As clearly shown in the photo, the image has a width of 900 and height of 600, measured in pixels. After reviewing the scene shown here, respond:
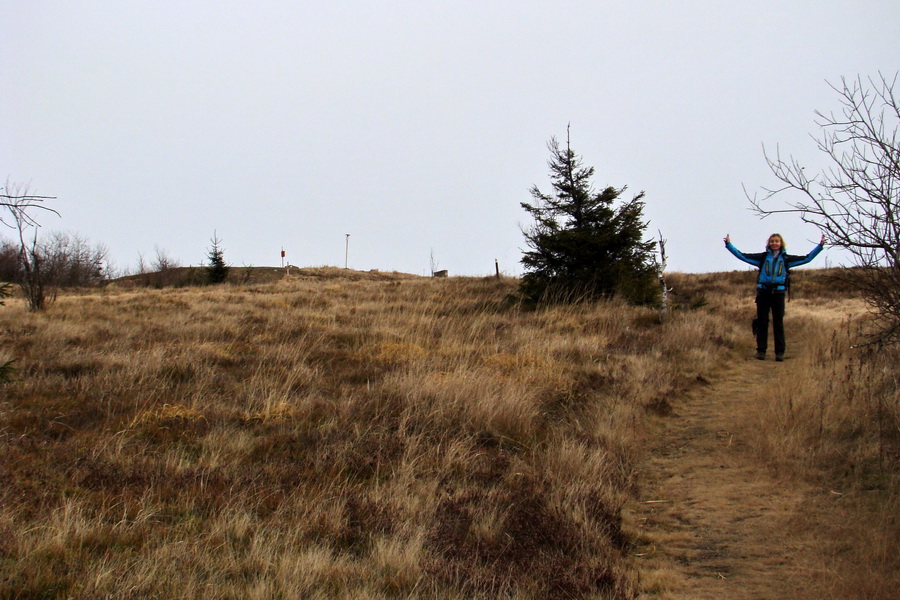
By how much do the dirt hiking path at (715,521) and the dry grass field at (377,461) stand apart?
0.12 m

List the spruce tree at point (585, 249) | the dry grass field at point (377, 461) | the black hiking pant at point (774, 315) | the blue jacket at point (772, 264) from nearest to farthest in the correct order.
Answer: the dry grass field at point (377, 461)
the blue jacket at point (772, 264)
the black hiking pant at point (774, 315)
the spruce tree at point (585, 249)

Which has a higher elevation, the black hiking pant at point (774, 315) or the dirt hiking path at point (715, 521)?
the black hiking pant at point (774, 315)

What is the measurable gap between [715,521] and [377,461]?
2.36 metres

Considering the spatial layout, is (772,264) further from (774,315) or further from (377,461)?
(377,461)

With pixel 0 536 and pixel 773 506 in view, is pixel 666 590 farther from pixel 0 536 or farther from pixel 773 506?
pixel 0 536

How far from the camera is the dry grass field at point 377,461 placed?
2781mm

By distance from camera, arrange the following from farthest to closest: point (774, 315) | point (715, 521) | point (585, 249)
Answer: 1. point (585, 249)
2. point (774, 315)
3. point (715, 521)

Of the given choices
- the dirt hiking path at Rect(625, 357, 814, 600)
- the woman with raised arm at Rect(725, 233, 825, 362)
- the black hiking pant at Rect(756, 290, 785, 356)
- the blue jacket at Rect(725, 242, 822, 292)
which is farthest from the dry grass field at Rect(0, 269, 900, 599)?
the blue jacket at Rect(725, 242, 822, 292)

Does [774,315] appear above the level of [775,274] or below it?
below

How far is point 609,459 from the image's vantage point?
4.57 metres

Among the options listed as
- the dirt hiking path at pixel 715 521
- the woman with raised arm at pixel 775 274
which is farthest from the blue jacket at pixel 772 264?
the dirt hiking path at pixel 715 521

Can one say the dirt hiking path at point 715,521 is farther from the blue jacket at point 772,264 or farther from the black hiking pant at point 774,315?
the blue jacket at point 772,264

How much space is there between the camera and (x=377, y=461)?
413 centimetres

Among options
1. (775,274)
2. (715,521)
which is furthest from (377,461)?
(775,274)
